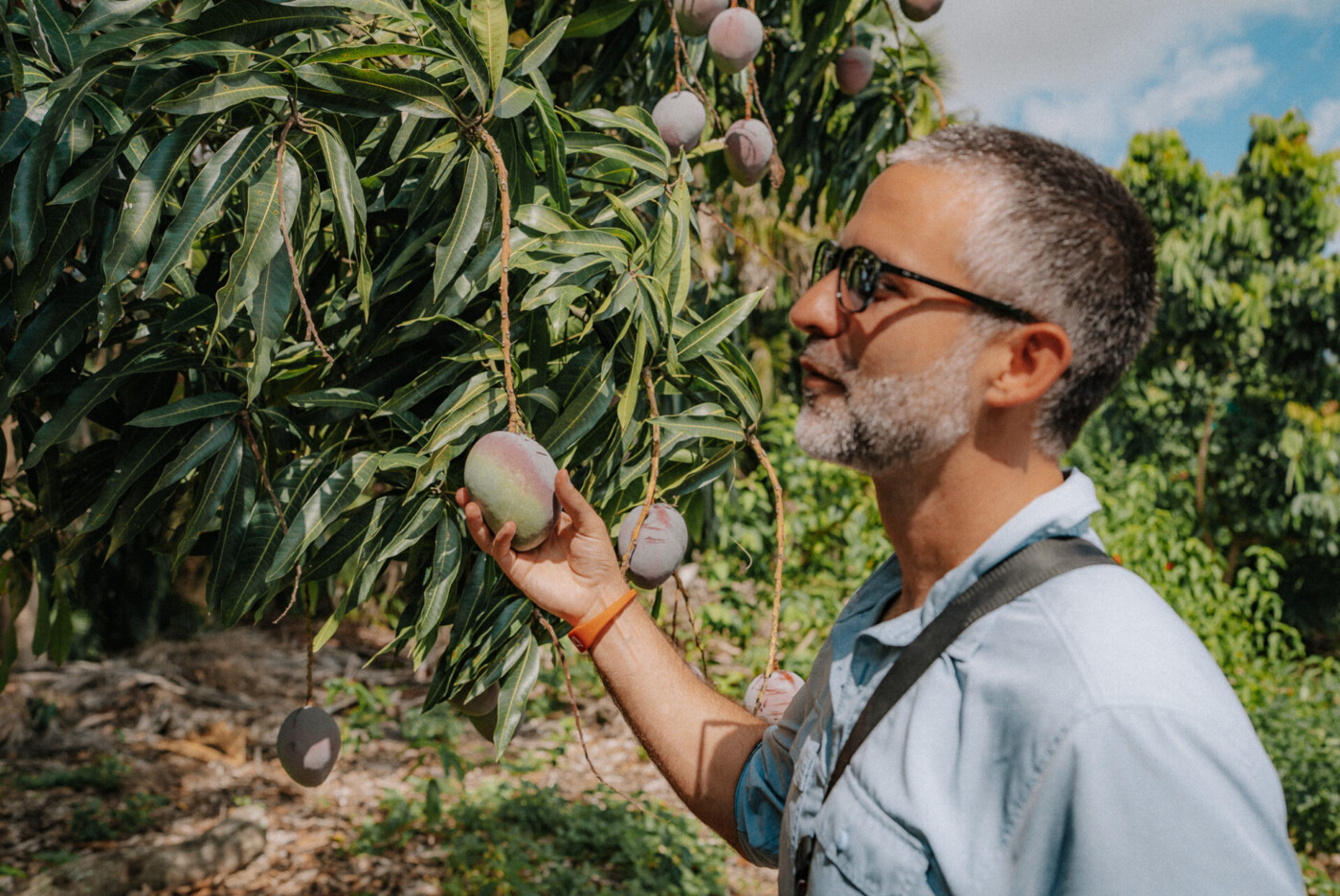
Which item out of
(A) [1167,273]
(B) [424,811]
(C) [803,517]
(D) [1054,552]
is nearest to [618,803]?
(B) [424,811]

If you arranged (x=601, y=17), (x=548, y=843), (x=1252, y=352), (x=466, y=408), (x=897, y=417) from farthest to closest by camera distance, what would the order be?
(x=1252, y=352), (x=548, y=843), (x=601, y=17), (x=466, y=408), (x=897, y=417)

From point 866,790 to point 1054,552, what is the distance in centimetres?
25

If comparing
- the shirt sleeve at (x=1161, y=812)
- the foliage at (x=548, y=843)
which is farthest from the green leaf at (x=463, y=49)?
the foliage at (x=548, y=843)

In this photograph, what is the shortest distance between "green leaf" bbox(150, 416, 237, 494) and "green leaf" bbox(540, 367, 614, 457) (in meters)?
0.36

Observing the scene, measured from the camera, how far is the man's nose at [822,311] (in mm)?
920

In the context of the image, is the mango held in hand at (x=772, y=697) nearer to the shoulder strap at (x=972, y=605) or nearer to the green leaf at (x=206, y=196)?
the shoulder strap at (x=972, y=605)

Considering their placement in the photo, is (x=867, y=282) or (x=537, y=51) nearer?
(x=867, y=282)

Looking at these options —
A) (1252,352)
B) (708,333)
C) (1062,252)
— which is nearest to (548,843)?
(708,333)

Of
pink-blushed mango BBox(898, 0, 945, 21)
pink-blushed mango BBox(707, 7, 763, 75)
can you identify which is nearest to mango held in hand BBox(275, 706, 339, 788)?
pink-blushed mango BBox(707, 7, 763, 75)

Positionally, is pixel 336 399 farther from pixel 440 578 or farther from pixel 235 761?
pixel 235 761

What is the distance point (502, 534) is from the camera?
37.8 inches

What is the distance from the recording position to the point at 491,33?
0.92 metres

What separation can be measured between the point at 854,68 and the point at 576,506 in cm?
112

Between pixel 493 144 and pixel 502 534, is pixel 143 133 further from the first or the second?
pixel 502 534
